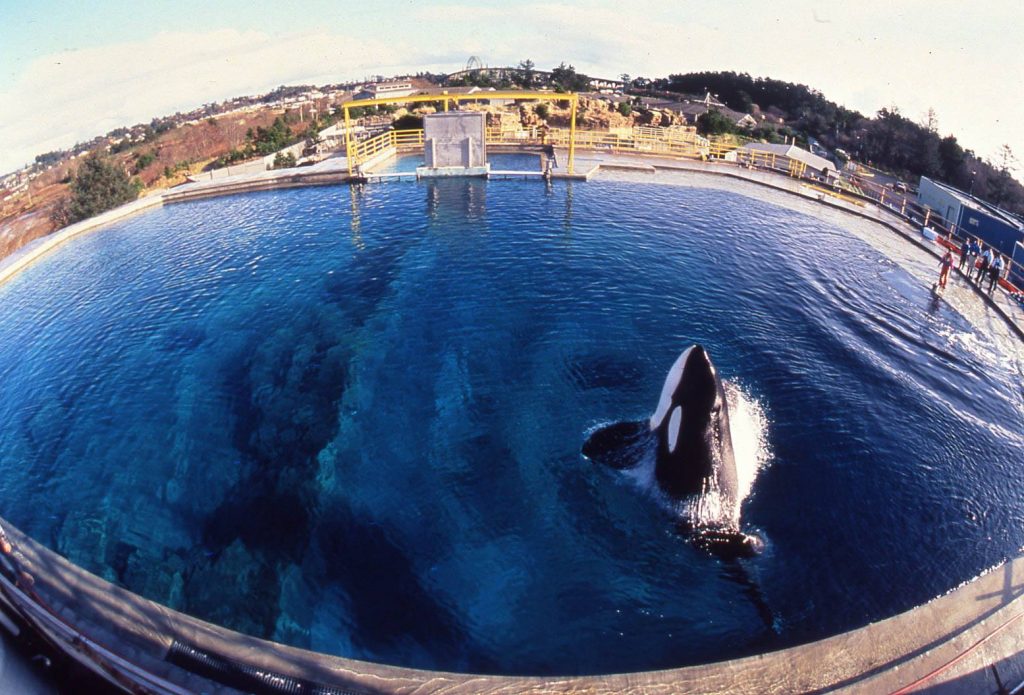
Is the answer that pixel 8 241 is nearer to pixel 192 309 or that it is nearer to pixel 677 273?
pixel 192 309

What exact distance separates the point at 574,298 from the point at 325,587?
1673 cm

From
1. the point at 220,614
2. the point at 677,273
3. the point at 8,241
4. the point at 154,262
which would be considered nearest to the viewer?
the point at 220,614

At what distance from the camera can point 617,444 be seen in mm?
18000

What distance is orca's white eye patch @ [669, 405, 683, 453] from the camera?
1578 cm

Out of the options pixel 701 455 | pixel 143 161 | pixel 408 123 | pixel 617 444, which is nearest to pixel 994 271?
pixel 701 455

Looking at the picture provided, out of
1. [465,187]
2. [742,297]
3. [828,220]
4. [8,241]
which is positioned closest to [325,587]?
[742,297]

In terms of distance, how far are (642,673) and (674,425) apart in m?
6.63

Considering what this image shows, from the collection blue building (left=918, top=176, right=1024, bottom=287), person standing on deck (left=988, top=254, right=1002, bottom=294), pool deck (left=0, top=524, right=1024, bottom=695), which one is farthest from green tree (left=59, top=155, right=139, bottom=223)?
blue building (left=918, top=176, right=1024, bottom=287)

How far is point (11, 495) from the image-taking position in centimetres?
1761

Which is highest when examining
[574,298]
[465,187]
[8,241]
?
[465,187]

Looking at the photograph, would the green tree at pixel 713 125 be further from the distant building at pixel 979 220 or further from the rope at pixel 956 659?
the rope at pixel 956 659

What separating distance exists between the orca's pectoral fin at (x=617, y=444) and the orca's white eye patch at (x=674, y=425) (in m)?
1.44

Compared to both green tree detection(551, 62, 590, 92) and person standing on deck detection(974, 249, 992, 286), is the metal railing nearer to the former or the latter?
person standing on deck detection(974, 249, 992, 286)

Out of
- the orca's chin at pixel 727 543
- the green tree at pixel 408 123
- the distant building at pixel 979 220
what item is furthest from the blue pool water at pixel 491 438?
the green tree at pixel 408 123
